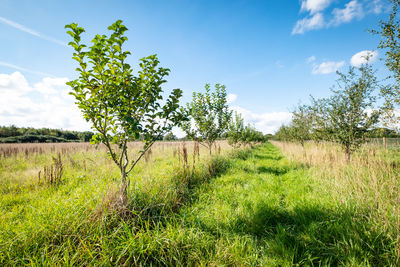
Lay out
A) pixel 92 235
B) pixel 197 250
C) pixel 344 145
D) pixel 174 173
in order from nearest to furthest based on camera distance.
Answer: pixel 197 250 → pixel 92 235 → pixel 174 173 → pixel 344 145

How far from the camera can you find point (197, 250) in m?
2.12

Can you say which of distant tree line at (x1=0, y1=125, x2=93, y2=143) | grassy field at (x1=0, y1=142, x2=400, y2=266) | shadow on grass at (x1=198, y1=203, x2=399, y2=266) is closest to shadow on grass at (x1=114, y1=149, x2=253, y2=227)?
grassy field at (x1=0, y1=142, x2=400, y2=266)

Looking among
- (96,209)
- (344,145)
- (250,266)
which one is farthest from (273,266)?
(344,145)

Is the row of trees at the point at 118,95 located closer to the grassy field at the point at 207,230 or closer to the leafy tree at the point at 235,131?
the grassy field at the point at 207,230

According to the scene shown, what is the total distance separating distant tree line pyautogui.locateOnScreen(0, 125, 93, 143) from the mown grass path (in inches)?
1144

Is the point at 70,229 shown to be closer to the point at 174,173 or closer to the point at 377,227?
the point at 174,173

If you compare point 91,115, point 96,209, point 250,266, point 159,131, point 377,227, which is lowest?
point 250,266

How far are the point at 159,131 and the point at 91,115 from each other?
4.21 feet

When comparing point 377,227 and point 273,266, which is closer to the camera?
point 273,266

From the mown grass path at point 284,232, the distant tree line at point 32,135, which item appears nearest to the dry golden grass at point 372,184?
the mown grass path at point 284,232

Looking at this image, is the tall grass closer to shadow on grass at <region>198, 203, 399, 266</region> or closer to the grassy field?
the grassy field

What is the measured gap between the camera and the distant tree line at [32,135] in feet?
91.6

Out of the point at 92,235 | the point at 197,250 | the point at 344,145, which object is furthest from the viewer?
the point at 344,145

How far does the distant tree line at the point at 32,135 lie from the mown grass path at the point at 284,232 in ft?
95.3
